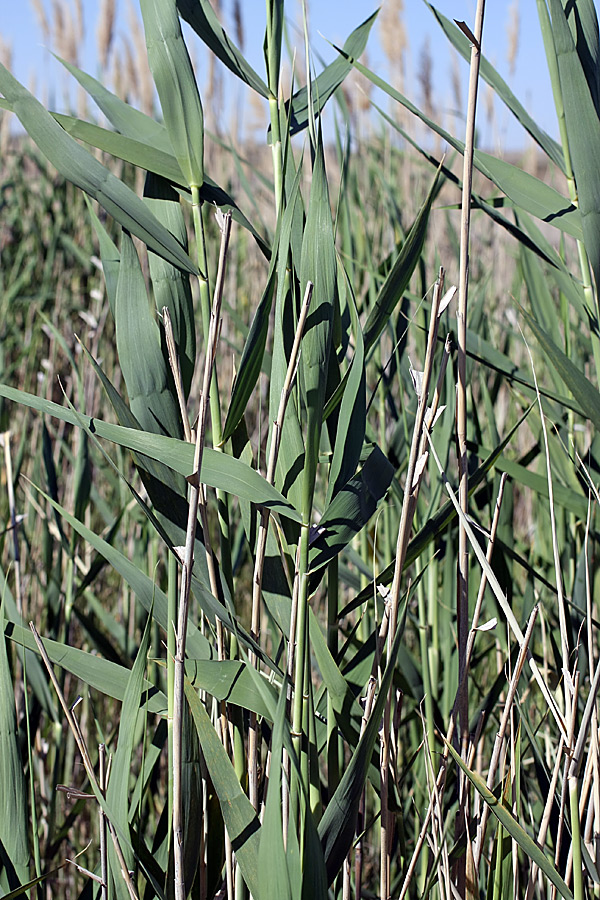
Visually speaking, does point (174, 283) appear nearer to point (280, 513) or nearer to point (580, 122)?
point (280, 513)

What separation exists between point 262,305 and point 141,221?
0.08 meters

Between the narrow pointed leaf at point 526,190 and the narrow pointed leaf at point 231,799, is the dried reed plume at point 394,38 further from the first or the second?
the narrow pointed leaf at point 231,799

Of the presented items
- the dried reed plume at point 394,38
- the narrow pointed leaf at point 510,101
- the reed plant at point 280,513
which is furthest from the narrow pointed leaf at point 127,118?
the dried reed plume at point 394,38

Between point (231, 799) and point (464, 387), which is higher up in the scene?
point (464, 387)

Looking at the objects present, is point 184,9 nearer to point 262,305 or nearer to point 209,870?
point 262,305

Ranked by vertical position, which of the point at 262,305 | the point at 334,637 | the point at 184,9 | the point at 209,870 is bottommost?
the point at 209,870

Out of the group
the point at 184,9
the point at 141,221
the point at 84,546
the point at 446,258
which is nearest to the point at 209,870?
the point at 141,221

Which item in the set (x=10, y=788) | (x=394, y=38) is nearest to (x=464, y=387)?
(x=10, y=788)

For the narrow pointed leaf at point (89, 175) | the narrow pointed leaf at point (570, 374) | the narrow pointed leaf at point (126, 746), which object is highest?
the narrow pointed leaf at point (89, 175)

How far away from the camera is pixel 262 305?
0.39 meters

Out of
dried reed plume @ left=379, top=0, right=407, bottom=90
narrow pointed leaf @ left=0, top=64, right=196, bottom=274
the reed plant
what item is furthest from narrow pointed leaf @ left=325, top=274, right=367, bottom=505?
dried reed plume @ left=379, top=0, right=407, bottom=90

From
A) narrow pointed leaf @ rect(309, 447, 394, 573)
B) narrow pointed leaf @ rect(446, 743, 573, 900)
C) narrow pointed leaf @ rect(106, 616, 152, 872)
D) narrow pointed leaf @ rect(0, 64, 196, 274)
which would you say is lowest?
narrow pointed leaf @ rect(446, 743, 573, 900)

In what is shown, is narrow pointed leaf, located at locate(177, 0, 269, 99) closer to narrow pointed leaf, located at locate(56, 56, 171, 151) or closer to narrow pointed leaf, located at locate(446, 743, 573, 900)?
narrow pointed leaf, located at locate(56, 56, 171, 151)

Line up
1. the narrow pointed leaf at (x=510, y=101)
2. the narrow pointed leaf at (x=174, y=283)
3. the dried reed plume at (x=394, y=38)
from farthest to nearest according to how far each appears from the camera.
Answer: the dried reed plume at (x=394, y=38) < the narrow pointed leaf at (x=510, y=101) < the narrow pointed leaf at (x=174, y=283)
